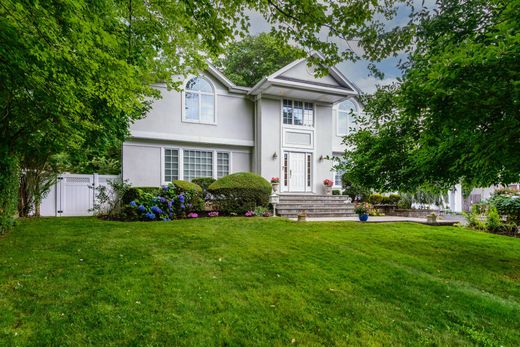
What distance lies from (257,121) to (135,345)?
11.9 metres

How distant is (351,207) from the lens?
12.7 meters

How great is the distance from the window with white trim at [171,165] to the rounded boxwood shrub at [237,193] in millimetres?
2604

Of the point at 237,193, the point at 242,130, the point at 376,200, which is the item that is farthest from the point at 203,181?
the point at 376,200

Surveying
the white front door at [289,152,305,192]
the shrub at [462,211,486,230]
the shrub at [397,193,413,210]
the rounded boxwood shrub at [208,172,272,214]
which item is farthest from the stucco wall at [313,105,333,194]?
the shrub at [462,211,486,230]

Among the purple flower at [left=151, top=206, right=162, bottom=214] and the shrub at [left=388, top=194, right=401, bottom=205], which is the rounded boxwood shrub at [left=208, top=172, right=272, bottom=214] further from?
the shrub at [left=388, top=194, right=401, bottom=205]

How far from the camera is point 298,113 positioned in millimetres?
14156

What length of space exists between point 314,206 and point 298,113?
15.9 ft

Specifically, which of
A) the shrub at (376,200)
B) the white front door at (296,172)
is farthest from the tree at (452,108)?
the shrub at (376,200)

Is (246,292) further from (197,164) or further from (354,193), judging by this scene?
(354,193)

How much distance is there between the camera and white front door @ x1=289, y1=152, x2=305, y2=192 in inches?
546

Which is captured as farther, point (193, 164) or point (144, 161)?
point (193, 164)

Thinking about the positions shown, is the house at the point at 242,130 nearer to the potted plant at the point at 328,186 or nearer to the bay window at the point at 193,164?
the bay window at the point at 193,164

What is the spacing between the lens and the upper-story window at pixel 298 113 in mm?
13852

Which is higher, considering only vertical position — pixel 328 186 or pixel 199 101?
pixel 199 101
